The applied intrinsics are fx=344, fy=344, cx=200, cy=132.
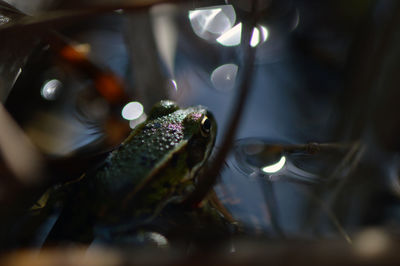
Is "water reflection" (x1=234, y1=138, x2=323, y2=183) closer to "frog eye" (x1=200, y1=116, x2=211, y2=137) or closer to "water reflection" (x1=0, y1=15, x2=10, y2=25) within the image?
"frog eye" (x1=200, y1=116, x2=211, y2=137)

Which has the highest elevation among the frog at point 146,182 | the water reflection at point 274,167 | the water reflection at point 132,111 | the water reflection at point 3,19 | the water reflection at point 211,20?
the water reflection at point 3,19

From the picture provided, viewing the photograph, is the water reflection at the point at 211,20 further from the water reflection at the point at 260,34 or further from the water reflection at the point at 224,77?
the water reflection at the point at 224,77

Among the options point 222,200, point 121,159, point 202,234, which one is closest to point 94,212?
point 121,159

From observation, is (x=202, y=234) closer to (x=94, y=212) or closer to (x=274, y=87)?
(x=94, y=212)

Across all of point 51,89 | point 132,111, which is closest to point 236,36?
point 132,111

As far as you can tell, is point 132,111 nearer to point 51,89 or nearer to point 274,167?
point 51,89

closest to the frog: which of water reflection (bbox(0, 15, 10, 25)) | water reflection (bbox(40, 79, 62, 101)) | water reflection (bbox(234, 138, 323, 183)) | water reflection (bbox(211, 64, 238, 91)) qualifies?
water reflection (bbox(234, 138, 323, 183))

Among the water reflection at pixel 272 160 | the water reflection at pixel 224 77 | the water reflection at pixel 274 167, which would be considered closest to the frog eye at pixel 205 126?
the water reflection at pixel 272 160

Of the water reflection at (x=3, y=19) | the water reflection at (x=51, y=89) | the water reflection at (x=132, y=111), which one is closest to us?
the water reflection at (x=3, y=19)
